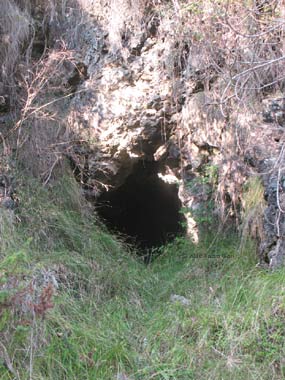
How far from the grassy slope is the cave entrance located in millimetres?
1240

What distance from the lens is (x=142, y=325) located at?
4082mm

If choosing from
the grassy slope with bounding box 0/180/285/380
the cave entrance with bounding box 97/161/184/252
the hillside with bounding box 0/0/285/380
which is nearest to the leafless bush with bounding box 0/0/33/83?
the hillside with bounding box 0/0/285/380

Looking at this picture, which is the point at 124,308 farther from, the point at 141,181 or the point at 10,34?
the point at 10,34

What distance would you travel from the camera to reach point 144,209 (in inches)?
296

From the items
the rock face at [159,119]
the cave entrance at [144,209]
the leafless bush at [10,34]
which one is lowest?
the cave entrance at [144,209]

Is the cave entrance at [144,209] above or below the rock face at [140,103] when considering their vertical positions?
below

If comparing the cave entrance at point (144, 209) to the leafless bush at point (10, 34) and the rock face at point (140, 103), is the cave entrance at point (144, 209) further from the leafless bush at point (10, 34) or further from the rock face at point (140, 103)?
the leafless bush at point (10, 34)

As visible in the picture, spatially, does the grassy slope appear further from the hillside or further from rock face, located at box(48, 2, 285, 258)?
rock face, located at box(48, 2, 285, 258)

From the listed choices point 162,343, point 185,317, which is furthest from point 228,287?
point 162,343

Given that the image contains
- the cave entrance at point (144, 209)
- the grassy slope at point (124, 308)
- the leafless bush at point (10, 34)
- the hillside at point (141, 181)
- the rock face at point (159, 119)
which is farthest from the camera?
the cave entrance at point (144, 209)

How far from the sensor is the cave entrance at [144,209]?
6633mm

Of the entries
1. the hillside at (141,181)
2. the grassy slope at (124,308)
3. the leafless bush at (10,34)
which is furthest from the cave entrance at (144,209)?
the leafless bush at (10,34)

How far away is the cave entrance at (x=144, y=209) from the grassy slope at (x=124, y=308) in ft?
4.07

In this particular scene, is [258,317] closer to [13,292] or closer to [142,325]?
[142,325]
